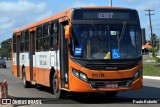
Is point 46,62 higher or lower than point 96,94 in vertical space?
higher

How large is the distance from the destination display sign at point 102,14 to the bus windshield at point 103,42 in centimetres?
30

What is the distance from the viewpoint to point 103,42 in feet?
44.8

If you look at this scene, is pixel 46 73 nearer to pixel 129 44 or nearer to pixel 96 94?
pixel 96 94

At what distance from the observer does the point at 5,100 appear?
13578 millimetres

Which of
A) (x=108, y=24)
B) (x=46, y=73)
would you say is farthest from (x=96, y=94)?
(x=108, y=24)

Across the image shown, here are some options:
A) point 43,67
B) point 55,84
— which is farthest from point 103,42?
point 43,67

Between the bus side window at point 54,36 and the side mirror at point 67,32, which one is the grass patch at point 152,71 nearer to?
the bus side window at point 54,36

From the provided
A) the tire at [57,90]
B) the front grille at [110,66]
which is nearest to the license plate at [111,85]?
the front grille at [110,66]

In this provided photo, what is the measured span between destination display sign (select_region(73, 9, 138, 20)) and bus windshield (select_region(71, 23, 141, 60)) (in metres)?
0.30

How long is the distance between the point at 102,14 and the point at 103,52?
4.43ft

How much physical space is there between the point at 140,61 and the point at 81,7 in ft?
8.80

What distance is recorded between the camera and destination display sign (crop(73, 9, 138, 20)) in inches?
545

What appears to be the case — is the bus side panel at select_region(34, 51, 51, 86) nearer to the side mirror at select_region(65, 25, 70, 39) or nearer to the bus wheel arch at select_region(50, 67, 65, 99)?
the bus wheel arch at select_region(50, 67, 65, 99)

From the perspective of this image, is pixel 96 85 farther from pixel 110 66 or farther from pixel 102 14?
pixel 102 14
